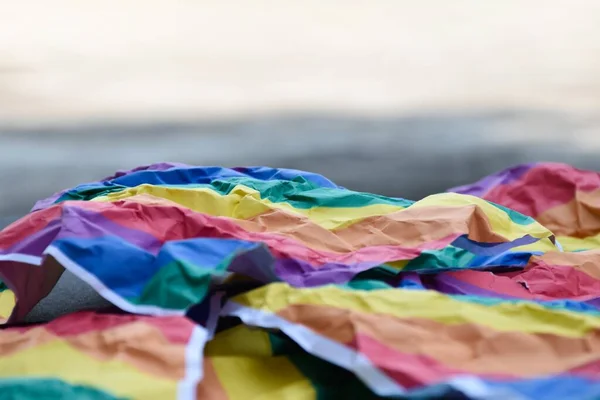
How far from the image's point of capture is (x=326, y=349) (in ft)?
2.22

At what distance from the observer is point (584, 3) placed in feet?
6.27

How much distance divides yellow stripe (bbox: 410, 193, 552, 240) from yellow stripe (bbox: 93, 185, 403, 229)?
95 mm

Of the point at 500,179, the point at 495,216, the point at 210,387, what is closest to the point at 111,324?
the point at 210,387

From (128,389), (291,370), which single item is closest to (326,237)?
(291,370)

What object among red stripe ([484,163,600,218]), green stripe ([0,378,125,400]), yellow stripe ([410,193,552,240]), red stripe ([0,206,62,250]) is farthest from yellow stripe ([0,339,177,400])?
red stripe ([484,163,600,218])

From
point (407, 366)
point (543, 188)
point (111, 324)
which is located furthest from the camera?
point (543, 188)

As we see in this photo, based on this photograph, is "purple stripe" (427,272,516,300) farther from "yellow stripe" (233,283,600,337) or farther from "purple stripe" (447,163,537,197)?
"purple stripe" (447,163,537,197)

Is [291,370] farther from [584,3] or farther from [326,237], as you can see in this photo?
[584,3]

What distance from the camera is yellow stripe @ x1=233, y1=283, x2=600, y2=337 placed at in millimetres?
710

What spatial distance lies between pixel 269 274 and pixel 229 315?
8 cm

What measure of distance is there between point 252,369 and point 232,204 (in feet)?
1.36

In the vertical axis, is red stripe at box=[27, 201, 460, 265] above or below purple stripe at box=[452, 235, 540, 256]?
above

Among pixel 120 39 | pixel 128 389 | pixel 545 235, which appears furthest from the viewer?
pixel 120 39

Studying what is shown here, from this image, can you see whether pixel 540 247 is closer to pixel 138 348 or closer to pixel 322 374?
pixel 322 374
